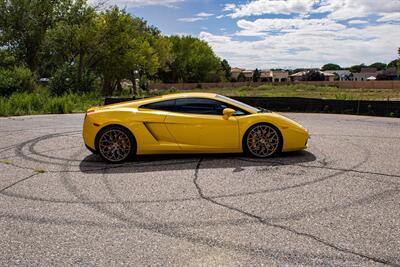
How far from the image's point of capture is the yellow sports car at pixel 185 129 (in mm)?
6734

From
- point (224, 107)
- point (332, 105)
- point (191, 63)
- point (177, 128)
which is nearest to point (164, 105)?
point (177, 128)

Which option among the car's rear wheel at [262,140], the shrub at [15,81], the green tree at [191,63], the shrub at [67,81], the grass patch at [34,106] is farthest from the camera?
the green tree at [191,63]

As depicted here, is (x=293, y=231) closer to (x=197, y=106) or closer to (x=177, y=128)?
(x=177, y=128)

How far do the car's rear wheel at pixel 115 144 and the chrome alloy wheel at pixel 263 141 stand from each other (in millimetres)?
2129

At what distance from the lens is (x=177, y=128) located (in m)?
6.78

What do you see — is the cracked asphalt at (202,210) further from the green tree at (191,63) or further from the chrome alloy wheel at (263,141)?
the green tree at (191,63)

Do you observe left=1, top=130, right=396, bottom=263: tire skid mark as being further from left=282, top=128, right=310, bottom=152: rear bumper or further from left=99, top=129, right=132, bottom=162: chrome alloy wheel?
left=282, top=128, right=310, bottom=152: rear bumper

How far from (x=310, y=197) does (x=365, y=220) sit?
2.73ft

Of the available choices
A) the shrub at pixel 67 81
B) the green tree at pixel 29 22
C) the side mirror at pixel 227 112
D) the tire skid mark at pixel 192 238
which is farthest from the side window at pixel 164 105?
the green tree at pixel 29 22

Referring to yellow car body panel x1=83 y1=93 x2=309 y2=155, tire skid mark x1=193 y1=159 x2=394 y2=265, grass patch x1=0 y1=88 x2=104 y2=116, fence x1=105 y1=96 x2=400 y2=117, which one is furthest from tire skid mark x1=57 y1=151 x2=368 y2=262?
grass patch x1=0 y1=88 x2=104 y2=116

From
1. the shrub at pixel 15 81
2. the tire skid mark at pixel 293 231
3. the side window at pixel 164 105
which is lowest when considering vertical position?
the tire skid mark at pixel 293 231

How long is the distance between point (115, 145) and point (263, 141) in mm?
2669

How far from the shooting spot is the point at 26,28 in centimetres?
3706

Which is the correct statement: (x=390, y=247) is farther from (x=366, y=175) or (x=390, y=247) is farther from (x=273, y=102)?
(x=273, y=102)
